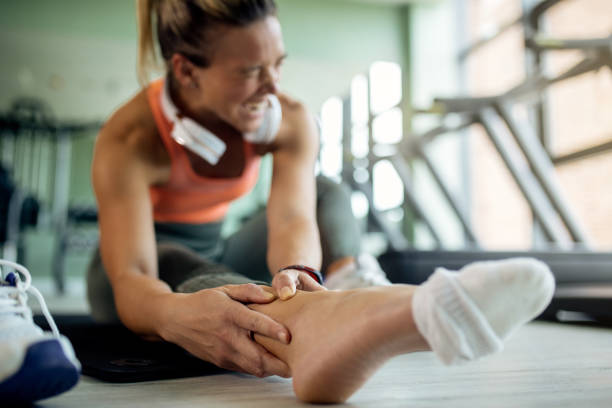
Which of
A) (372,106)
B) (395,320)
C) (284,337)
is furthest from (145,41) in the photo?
(372,106)

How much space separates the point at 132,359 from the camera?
0.84 meters

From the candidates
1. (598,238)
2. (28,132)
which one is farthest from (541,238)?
(28,132)

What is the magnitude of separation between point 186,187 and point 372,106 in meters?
4.67

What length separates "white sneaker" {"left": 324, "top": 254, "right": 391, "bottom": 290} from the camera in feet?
3.46

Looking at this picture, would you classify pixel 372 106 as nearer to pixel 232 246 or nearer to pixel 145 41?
pixel 232 246

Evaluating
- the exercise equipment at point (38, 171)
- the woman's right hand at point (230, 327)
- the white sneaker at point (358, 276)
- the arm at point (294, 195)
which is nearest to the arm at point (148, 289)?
the woman's right hand at point (230, 327)

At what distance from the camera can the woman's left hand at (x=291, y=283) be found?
69 cm

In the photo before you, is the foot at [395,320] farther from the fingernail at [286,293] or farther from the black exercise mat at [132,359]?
the black exercise mat at [132,359]

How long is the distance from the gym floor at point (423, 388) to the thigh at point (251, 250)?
413mm

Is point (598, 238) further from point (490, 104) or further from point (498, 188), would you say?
point (490, 104)

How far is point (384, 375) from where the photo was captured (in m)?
0.82

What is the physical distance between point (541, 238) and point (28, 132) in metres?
4.24

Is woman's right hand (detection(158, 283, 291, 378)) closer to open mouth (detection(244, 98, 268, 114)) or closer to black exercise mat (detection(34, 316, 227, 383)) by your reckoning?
black exercise mat (detection(34, 316, 227, 383))

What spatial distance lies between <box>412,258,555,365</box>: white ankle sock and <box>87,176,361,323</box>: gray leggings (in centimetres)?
72
